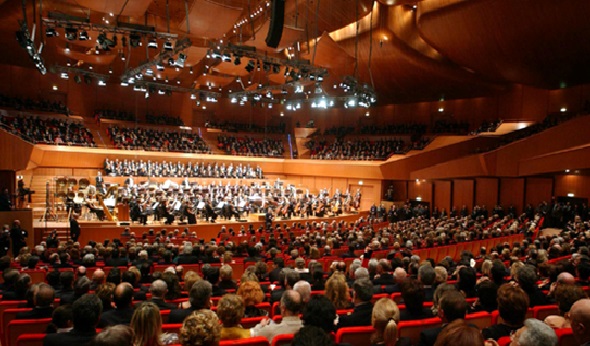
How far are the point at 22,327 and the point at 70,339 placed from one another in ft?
4.00

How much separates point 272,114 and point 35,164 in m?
17.9

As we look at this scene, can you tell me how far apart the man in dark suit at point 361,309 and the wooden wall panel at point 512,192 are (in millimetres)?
19934

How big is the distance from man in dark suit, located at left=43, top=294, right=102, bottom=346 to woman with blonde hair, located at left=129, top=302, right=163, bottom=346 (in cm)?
40

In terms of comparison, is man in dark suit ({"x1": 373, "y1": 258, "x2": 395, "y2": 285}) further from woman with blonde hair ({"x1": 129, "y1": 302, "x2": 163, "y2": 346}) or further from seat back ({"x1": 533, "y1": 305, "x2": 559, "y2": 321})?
woman with blonde hair ({"x1": 129, "y1": 302, "x2": 163, "y2": 346})

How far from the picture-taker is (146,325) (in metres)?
2.97

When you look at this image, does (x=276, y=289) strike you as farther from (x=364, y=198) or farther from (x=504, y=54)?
(x=364, y=198)

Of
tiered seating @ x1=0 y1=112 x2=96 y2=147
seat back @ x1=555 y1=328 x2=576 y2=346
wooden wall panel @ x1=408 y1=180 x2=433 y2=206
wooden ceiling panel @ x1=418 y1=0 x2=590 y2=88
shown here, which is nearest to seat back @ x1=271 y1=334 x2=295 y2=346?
seat back @ x1=555 y1=328 x2=576 y2=346

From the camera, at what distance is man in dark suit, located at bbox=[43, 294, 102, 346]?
3.11m

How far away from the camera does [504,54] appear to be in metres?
18.3

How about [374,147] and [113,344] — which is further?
[374,147]

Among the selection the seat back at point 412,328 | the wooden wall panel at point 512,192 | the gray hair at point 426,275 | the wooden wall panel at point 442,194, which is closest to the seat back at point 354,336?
the seat back at point 412,328

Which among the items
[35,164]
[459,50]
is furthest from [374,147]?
[35,164]

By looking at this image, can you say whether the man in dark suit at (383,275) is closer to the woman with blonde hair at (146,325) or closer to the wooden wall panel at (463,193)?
the woman with blonde hair at (146,325)

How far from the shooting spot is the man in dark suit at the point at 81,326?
10.2 ft
